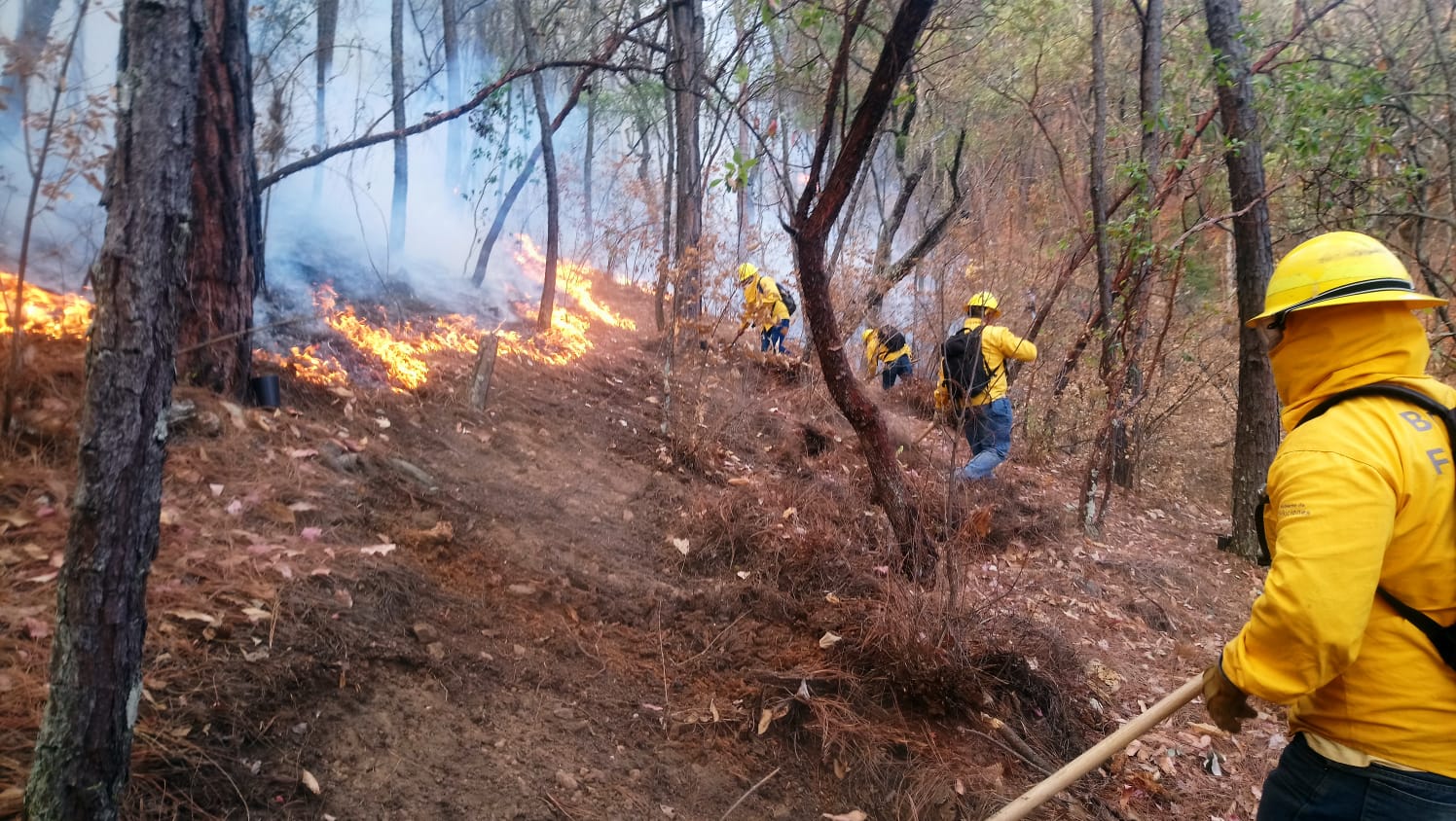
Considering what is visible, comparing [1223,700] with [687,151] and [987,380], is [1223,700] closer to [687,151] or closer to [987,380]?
[987,380]

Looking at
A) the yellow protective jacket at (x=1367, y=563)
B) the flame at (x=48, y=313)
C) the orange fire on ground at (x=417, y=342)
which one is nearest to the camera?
the yellow protective jacket at (x=1367, y=563)

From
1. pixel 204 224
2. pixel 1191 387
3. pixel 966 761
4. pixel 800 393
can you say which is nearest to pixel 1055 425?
pixel 1191 387

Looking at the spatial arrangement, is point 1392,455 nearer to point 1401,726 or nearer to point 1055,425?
point 1401,726

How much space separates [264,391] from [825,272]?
3.93 meters

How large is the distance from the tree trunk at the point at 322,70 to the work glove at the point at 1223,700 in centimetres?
1172

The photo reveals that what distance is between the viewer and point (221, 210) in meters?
4.95

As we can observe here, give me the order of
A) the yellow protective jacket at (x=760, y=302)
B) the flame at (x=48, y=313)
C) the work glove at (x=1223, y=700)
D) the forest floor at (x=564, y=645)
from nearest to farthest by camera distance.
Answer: the work glove at (x=1223, y=700), the forest floor at (x=564, y=645), the flame at (x=48, y=313), the yellow protective jacket at (x=760, y=302)

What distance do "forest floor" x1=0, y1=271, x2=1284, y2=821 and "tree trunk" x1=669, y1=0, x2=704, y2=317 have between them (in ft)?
8.62

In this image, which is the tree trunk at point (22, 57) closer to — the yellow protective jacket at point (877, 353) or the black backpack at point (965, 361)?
the black backpack at point (965, 361)

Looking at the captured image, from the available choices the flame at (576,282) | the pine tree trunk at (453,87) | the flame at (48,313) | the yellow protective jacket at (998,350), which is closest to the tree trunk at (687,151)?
the yellow protective jacket at (998,350)

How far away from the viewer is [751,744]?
132 inches

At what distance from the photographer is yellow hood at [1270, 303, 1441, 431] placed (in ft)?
5.85

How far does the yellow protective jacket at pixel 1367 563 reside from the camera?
163 cm

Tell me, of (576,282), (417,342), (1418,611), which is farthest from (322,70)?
(1418,611)
